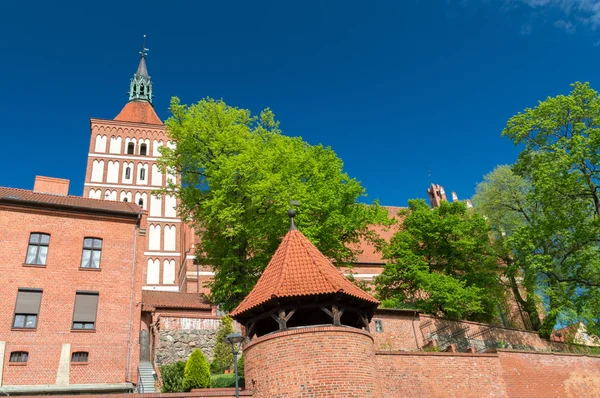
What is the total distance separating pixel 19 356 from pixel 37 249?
172 inches

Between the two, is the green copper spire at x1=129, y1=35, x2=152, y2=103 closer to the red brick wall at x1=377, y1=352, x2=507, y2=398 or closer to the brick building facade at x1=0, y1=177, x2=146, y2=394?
the brick building facade at x1=0, y1=177, x2=146, y2=394

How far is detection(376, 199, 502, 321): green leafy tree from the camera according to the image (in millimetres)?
28544

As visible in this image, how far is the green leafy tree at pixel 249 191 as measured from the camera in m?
21.9

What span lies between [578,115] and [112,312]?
23.7 metres

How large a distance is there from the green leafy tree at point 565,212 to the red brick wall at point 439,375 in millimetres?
7708

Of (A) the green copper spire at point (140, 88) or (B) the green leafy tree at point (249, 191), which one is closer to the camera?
(B) the green leafy tree at point (249, 191)

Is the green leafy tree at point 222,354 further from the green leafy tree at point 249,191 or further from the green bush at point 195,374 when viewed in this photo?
the green bush at point 195,374

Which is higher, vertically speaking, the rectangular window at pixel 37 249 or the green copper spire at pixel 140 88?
the green copper spire at pixel 140 88

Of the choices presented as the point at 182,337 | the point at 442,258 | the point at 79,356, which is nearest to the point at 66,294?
the point at 79,356

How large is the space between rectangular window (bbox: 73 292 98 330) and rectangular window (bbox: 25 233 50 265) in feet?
6.99

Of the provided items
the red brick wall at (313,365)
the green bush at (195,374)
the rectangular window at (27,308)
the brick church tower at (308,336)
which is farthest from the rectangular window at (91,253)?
the red brick wall at (313,365)

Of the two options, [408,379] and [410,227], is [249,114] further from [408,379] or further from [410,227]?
[408,379]

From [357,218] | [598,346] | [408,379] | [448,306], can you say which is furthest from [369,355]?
[598,346]

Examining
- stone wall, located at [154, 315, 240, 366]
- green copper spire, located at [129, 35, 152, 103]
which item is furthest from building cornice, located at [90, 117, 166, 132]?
stone wall, located at [154, 315, 240, 366]
